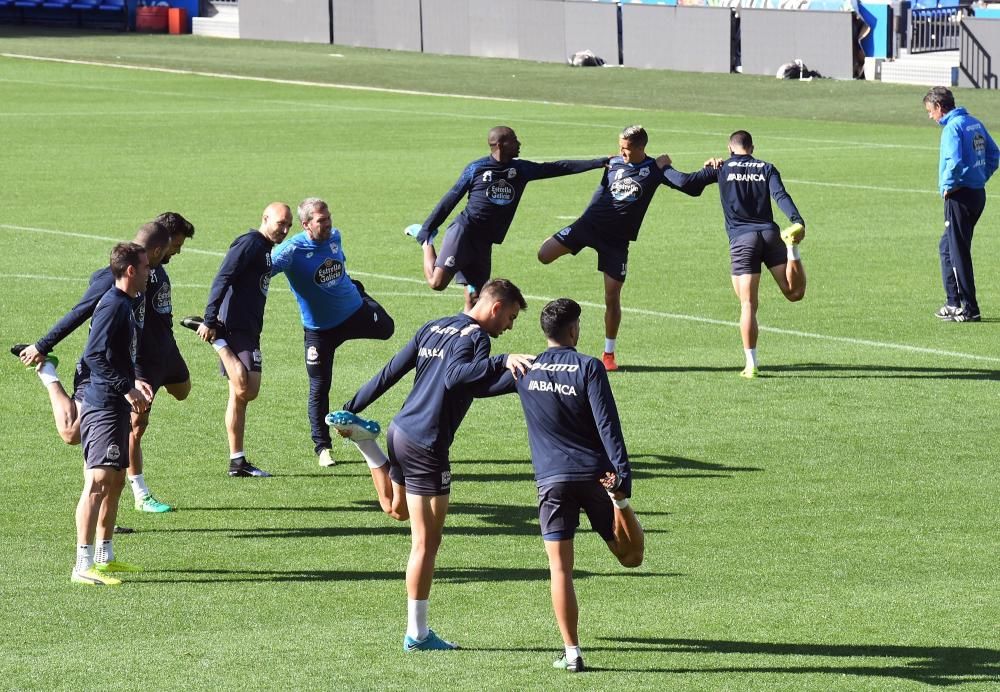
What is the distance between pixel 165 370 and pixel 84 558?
1962 mm

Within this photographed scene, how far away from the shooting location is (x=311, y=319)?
1379cm

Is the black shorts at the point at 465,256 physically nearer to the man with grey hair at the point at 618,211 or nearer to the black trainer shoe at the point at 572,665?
the man with grey hair at the point at 618,211

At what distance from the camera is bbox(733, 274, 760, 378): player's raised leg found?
55.7 feet

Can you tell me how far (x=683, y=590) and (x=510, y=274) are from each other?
12.6m

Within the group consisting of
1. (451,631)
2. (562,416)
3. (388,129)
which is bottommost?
(451,631)

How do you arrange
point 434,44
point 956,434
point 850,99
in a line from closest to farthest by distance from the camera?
point 956,434, point 850,99, point 434,44

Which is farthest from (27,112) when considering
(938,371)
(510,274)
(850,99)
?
(938,371)

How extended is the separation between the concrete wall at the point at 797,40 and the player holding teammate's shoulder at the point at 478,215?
3958 centimetres

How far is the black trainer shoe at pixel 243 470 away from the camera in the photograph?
44.0ft

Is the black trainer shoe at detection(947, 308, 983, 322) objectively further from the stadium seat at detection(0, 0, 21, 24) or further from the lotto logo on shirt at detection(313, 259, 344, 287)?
the stadium seat at detection(0, 0, 21, 24)

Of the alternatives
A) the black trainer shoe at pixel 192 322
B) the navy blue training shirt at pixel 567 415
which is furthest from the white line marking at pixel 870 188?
the navy blue training shirt at pixel 567 415

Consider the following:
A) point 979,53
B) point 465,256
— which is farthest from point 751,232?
point 979,53

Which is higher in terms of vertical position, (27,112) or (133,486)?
(27,112)

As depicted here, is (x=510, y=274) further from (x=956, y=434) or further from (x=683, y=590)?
(x=683, y=590)
